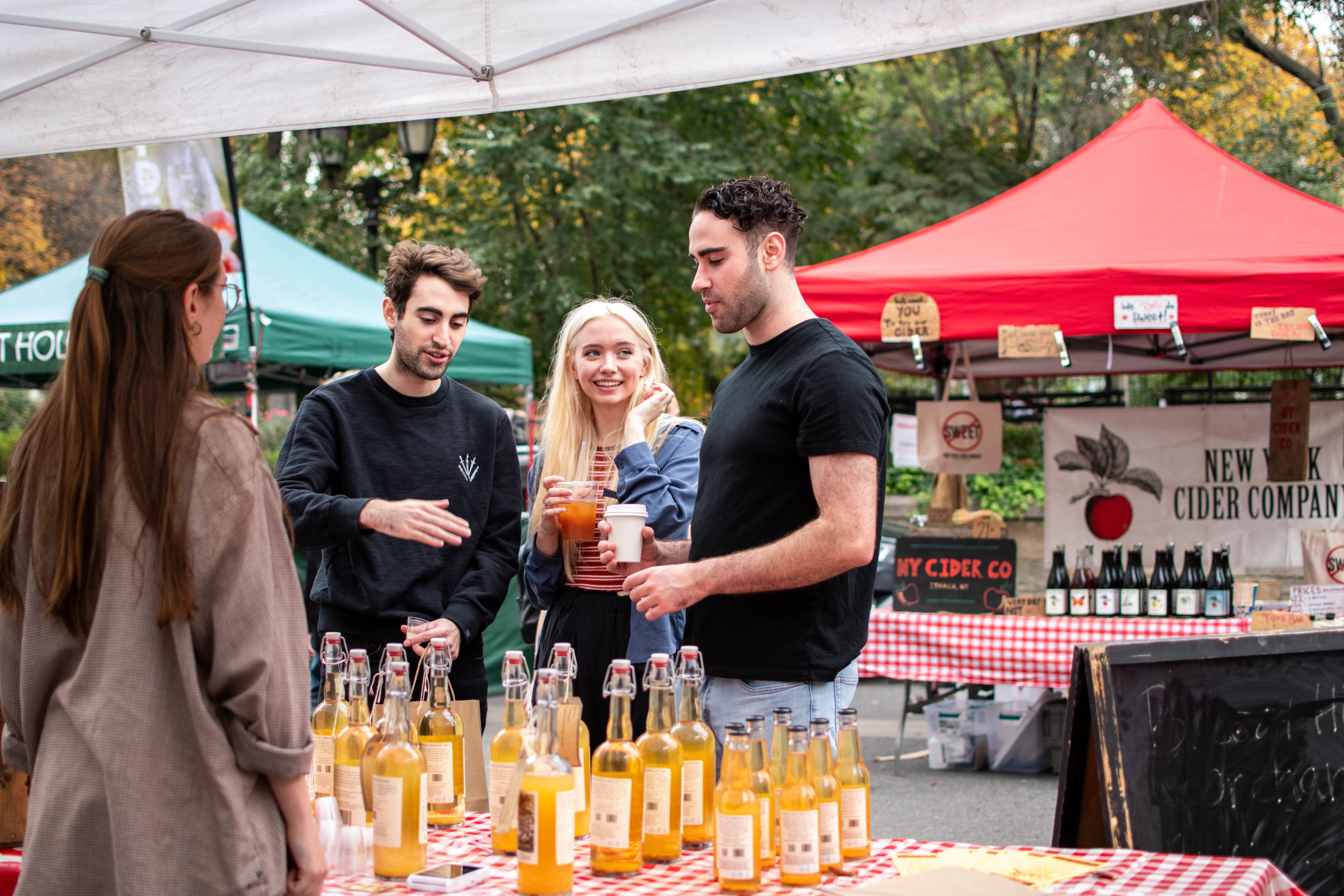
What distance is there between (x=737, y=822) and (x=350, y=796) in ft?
2.30

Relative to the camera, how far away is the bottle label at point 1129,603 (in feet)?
17.9

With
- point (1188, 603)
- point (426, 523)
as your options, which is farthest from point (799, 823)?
point (1188, 603)

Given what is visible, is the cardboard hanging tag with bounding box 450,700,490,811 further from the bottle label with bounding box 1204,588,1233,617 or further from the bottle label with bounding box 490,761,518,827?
the bottle label with bounding box 1204,588,1233,617

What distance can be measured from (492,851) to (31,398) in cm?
1712

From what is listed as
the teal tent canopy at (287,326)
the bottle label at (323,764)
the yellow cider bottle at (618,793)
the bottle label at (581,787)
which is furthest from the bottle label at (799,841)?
the teal tent canopy at (287,326)

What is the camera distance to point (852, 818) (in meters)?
1.91

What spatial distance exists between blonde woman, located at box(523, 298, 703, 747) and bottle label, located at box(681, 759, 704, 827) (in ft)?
2.64

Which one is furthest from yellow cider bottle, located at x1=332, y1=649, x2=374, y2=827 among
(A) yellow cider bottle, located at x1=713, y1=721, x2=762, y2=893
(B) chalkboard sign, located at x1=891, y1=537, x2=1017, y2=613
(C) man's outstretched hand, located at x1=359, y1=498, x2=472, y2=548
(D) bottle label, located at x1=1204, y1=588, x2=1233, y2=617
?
(D) bottle label, located at x1=1204, y1=588, x2=1233, y2=617

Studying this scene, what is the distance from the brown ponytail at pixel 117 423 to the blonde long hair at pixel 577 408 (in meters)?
1.44

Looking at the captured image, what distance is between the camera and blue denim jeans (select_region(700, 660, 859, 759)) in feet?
7.41

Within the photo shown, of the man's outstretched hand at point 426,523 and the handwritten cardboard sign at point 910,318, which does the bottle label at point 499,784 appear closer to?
the man's outstretched hand at point 426,523

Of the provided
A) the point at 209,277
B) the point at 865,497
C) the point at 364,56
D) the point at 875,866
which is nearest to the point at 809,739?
the point at 875,866

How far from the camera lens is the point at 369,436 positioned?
9.41 feet

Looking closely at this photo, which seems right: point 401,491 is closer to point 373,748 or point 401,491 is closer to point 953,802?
point 373,748
